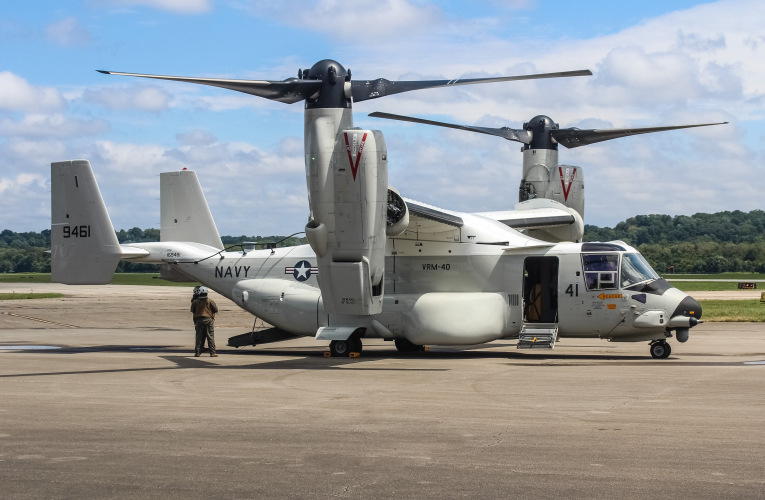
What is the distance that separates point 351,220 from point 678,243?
400ft

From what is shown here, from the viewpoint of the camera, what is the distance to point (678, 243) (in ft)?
435

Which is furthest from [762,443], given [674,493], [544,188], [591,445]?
[544,188]

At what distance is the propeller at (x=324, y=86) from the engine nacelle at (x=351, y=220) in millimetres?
953

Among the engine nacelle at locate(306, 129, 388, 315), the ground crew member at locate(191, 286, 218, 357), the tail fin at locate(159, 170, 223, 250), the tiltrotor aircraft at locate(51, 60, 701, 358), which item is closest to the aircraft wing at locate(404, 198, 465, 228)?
the tiltrotor aircraft at locate(51, 60, 701, 358)

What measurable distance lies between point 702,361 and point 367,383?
7983 mm

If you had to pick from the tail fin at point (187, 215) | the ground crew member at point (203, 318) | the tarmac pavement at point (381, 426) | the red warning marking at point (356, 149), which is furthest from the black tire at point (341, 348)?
the tail fin at point (187, 215)

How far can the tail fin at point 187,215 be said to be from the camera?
84.1 feet

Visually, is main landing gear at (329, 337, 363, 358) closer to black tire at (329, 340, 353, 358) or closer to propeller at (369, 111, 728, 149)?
black tire at (329, 340, 353, 358)

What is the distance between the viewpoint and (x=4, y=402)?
13023 mm

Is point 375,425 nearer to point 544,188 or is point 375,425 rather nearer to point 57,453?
point 57,453

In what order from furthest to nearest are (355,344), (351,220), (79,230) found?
1. (79,230)
2. (355,344)
3. (351,220)

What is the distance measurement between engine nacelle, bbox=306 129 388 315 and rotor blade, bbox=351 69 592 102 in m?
1.01

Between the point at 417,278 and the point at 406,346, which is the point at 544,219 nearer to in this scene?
the point at 417,278

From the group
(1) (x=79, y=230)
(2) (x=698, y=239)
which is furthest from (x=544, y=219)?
(2) (x=698, y=239)
